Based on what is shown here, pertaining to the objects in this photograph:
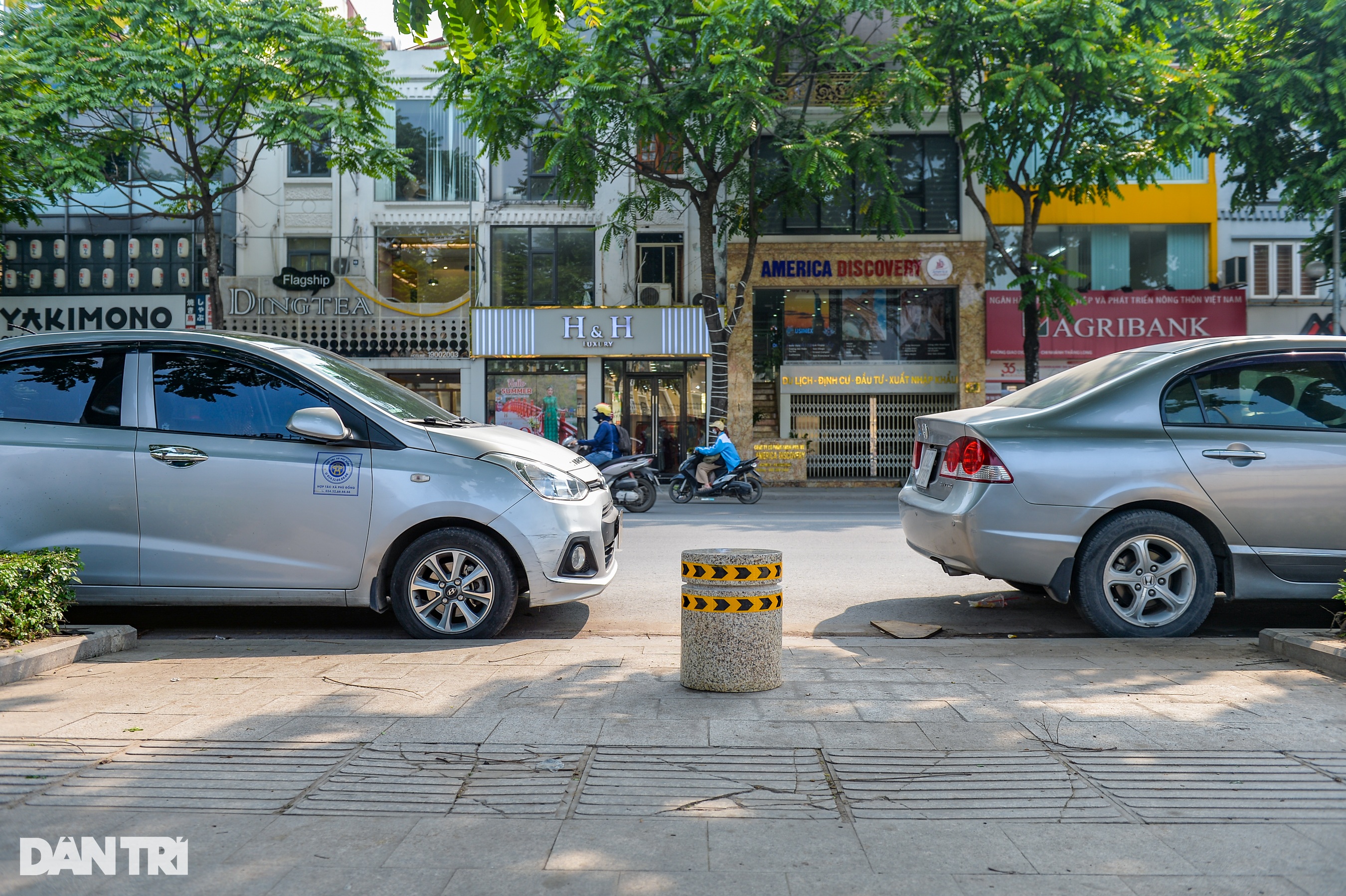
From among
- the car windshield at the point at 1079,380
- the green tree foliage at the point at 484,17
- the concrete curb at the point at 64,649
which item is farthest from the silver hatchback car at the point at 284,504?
the car windshield at the point at 1079,380

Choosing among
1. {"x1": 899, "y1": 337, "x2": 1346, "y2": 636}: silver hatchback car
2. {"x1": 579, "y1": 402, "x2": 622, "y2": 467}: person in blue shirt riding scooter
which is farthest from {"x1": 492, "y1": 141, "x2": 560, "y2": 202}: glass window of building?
{"x1": 899, "y1": 337, "x2": 1346, "y2": 636}: silver hatchback car

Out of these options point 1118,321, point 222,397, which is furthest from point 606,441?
point 1118,321

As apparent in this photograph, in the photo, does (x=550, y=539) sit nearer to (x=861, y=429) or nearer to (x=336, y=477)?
(x=336, y=477)

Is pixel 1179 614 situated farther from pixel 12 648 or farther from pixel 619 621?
pixel 12 648

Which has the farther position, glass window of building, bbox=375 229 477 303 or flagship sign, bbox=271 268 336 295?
glass window of building, bbox=375 229 477 303

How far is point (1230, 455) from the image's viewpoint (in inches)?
224

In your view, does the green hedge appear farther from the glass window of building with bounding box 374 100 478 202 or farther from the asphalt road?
the glass window of building with bounding box 374 100 478 202

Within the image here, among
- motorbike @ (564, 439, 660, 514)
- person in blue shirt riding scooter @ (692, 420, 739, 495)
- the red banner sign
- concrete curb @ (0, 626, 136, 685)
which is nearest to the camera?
concrete curb @ (0, 626, 136, 685)

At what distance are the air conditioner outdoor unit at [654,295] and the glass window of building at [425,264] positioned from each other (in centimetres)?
421

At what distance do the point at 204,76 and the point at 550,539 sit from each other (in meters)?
16.6

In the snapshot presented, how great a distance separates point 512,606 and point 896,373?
19420mm

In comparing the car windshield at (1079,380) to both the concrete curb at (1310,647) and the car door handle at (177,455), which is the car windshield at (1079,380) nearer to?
the concrete curb at (1310,647)

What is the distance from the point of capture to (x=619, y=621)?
663cm

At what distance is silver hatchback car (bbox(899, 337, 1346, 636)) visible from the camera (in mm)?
5633
